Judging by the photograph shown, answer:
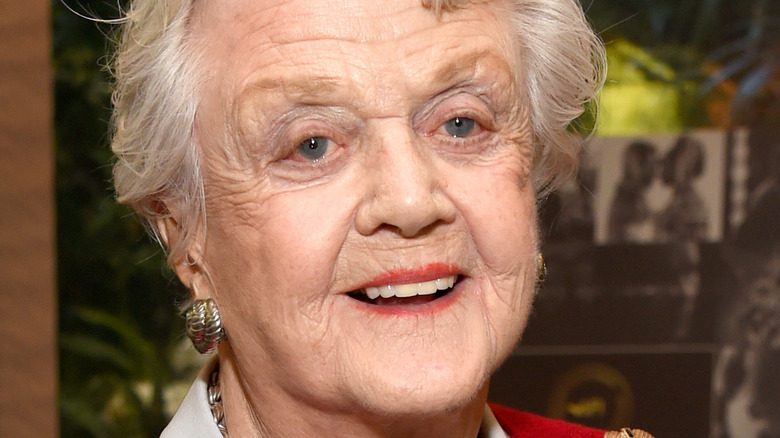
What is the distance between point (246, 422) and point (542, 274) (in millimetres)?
568

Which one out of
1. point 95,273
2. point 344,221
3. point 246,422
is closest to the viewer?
point 344,221

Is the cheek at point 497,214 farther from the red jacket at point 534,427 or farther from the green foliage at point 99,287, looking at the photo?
the green foliage at point 99,287

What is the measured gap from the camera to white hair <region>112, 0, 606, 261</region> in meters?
1.58

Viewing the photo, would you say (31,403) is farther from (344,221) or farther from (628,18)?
(628,18)

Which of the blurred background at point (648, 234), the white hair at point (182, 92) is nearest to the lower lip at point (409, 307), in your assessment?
the white hair at point (182, 92)

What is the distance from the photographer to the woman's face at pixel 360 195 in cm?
145

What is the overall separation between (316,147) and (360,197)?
0.10 meters

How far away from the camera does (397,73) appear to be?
4.78 feet

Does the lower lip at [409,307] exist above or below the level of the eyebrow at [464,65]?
below

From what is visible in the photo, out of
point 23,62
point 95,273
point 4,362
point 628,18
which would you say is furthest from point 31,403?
point 628,18

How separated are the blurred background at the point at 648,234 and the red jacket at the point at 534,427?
0.71 metres

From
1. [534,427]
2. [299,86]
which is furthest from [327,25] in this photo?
[534,427]

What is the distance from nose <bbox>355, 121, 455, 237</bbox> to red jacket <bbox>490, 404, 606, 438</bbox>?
664 mm

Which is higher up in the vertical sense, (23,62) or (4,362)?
(23,62)
